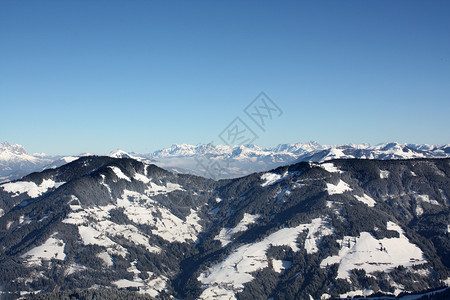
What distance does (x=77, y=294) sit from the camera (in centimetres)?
17388

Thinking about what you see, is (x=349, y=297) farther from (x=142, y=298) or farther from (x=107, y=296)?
(x=107, y=296)

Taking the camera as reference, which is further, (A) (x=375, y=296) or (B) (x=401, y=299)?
(A) (x=375, y=296)

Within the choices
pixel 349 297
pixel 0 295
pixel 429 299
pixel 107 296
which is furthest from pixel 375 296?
pixel 0 295

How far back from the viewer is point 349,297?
19838cm

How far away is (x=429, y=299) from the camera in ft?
533

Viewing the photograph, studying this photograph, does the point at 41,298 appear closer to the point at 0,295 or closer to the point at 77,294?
the point at 77,294

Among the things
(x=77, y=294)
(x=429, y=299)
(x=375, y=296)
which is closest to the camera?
(x=429, y=299)

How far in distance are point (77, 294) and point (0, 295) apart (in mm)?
54447

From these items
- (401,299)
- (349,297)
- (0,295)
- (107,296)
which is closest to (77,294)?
(107,296)

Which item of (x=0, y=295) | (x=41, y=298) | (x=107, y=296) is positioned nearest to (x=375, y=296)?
(x=107, y=296)

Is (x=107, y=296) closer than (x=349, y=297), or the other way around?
(x=107, y=296)

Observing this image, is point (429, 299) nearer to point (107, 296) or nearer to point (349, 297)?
point (349, 297)

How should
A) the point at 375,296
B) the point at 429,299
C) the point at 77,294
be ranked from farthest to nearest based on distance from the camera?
the point at 375,296 < the point at 77,294 < the point at 429,299

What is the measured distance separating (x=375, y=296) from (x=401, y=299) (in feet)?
55.4
